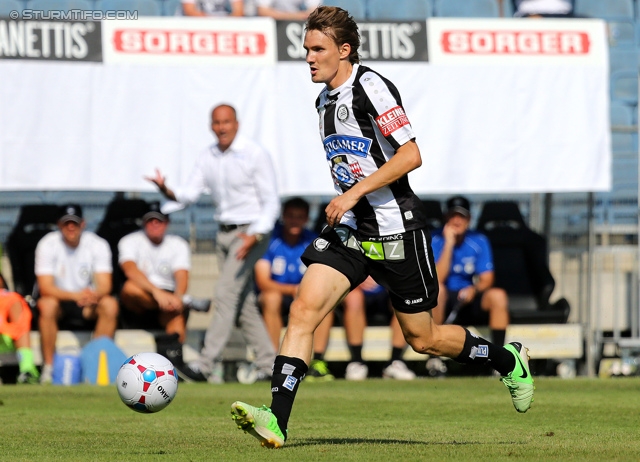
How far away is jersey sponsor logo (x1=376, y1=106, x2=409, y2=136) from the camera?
6.03m

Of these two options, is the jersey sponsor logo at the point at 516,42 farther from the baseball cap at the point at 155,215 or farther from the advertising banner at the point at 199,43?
the baseball cap at the point at 155,215

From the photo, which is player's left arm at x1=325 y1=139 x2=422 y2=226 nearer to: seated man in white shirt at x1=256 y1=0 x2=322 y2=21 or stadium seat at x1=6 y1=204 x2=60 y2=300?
stadium seat at x1=6 y1=204 x2=60 y2=300

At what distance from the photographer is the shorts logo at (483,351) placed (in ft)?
21.5

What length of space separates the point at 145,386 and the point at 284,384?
3.99 ft

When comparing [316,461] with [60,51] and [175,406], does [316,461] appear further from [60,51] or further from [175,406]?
[60,51]

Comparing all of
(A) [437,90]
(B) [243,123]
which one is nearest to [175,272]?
(B) [243,123]

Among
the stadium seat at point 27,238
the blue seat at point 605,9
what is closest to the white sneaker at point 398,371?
the stadium seat at point 27,238

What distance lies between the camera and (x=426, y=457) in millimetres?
5508

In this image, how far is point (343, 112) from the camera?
6.15m

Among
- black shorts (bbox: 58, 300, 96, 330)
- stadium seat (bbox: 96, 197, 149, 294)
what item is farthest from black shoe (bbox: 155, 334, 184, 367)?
stadium seat (bbox: 96, 197, 149, 294)

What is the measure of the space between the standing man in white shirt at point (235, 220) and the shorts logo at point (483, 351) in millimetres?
4857

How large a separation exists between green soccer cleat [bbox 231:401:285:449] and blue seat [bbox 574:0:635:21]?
13381 mm

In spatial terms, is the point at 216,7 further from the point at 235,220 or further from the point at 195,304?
the point at 195,304

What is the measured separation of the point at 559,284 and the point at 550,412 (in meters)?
5.25
